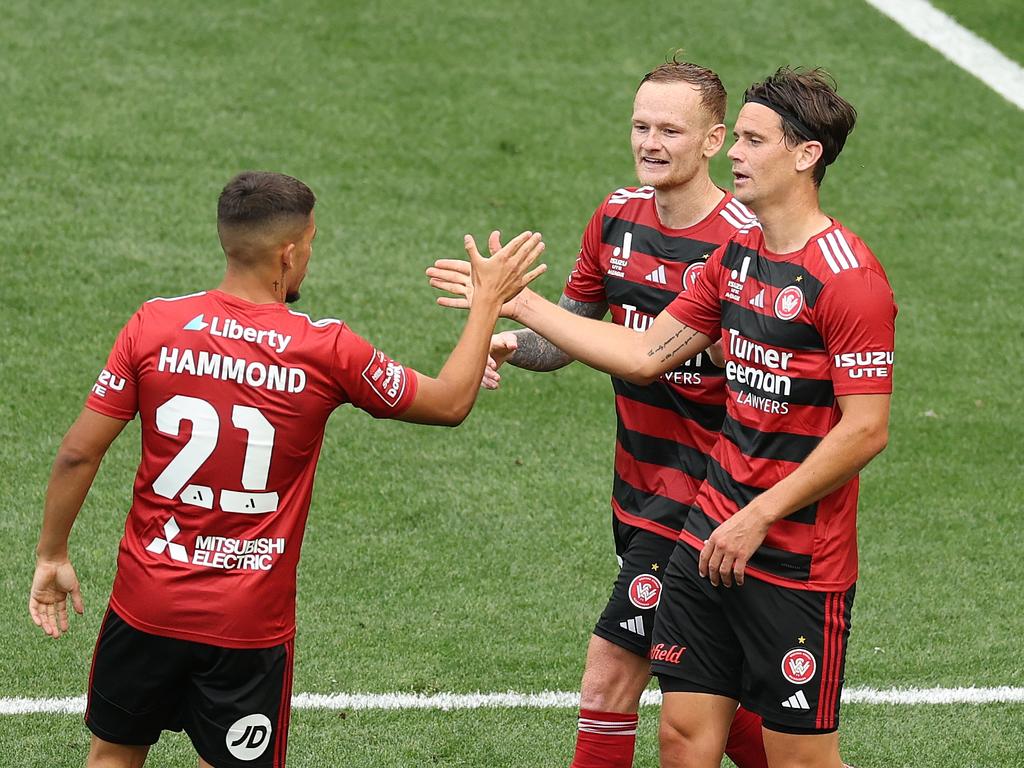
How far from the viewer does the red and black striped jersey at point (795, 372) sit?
4.31 meters

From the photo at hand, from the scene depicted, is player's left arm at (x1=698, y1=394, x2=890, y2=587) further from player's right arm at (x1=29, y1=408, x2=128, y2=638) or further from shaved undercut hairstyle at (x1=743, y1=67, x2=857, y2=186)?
player's right arm at (x1=29, y1=408, x2=128, y2=638)

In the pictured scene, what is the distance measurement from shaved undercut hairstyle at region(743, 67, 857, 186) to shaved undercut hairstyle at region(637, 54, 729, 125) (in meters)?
0.65

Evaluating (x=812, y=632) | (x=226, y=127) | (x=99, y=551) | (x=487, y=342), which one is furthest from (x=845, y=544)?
(x=226, y=127)

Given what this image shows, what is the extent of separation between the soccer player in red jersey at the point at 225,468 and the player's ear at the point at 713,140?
132 centimetres

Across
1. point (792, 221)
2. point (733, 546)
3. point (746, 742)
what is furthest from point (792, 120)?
point (746, 742)

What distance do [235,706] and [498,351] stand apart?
1.65 metres

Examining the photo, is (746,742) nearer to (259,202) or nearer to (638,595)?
(638,595)

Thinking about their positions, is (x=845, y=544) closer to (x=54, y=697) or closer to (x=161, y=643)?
(x=161, y=643)

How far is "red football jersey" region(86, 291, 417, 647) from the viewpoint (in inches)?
164

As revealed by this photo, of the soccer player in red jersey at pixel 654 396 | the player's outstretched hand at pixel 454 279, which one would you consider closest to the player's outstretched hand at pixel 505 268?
the player's outstretched hand at pixel 454 279

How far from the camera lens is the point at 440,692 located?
6242mm

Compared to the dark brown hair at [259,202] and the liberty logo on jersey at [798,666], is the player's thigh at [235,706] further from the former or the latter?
the liberty logo on jersey at [798,666]

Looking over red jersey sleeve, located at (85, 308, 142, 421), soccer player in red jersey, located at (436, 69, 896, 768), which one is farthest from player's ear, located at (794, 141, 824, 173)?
red jersey sleeve, located at (85, 308, 142, 421)

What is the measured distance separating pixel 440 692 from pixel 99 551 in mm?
1997
